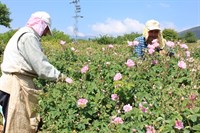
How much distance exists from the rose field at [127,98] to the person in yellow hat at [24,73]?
0.14 m

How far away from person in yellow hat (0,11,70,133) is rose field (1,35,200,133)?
0.14m

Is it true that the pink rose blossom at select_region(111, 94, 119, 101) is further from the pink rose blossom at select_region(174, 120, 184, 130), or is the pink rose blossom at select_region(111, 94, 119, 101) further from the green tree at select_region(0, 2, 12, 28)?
the green tree at select_region(0, 2, 12, 28)

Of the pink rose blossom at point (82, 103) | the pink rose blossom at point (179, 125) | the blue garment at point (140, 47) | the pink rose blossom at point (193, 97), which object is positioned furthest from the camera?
the blue garment at point (140, 47)

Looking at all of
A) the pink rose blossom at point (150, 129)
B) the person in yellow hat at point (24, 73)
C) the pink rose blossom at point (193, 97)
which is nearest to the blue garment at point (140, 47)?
the person in yellow hat at point (24, 73)

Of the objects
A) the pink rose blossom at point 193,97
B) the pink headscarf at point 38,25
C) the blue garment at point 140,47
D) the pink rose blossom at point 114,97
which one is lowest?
the pink rose blossom at point 114,97

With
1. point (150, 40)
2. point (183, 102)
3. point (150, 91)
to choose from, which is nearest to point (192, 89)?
point (183, 102)

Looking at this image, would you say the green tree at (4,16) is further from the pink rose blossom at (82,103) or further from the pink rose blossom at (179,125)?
the pink rose blossom at (179,125)

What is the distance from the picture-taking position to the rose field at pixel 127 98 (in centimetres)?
238

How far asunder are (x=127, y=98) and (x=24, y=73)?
1.00m

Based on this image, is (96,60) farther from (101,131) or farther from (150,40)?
(101,131)

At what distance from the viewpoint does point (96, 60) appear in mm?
4152

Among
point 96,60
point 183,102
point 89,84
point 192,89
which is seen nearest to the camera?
point 183,102

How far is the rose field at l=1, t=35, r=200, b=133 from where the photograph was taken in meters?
2.38

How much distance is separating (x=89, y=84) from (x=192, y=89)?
1.00 m
